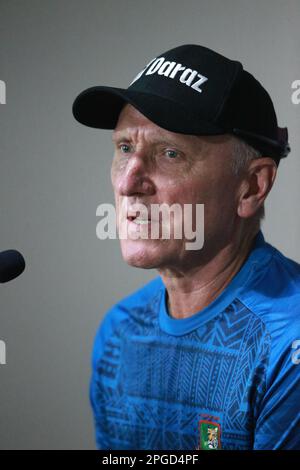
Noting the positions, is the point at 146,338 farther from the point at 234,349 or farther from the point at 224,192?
the point at 224,192

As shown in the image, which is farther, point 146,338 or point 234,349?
point 146,338

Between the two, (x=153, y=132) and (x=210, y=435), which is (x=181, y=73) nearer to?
(x=153, y=132)

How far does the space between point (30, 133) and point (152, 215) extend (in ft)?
2.45

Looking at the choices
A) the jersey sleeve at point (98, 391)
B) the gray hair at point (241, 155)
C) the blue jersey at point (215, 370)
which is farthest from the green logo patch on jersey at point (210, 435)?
the gray hair at point (241, 155)

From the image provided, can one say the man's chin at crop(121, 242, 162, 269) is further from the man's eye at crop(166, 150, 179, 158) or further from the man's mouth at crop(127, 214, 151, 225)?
the man's eye at crop(166, 150, 179, 158)

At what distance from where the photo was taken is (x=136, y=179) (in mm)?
1059

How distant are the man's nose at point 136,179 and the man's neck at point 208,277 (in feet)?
0.57

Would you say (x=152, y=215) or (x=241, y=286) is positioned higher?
(x=152, y=215)

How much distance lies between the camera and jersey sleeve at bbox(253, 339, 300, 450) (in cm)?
101

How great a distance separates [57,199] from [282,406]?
2.97ft

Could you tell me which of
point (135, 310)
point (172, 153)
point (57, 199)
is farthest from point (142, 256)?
point (57, 199)

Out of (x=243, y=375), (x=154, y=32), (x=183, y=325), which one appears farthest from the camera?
(x=154, y=32)
